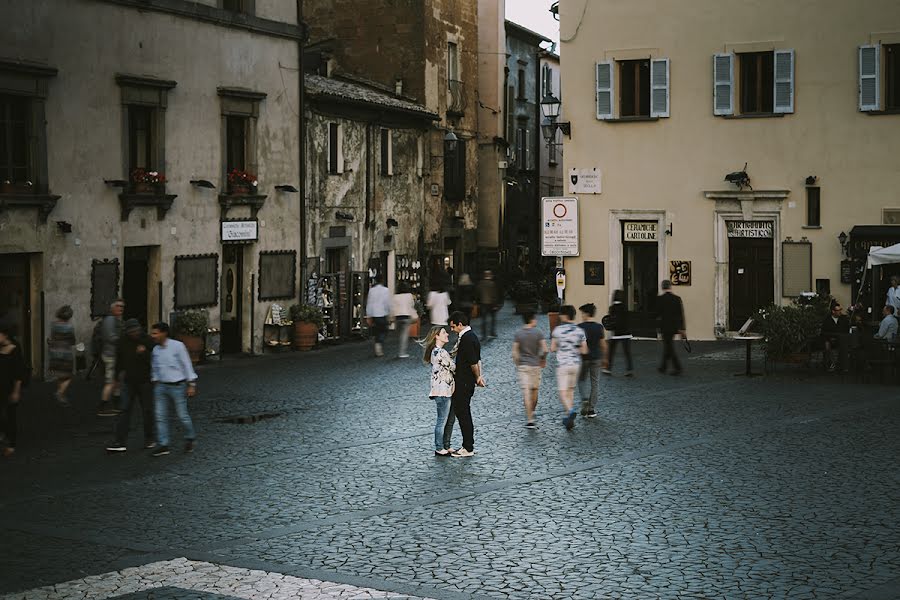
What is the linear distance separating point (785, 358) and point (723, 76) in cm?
905

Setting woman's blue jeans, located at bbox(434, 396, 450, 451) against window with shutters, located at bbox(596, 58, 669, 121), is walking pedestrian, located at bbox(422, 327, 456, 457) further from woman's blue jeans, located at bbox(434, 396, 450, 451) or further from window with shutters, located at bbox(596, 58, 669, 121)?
window with shutters, located at bbox(596, 58, 669, 121)

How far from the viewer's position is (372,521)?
12258 millimetres

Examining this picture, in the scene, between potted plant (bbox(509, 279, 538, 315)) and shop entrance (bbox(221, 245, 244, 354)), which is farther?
potted plant (bbox(509, 279, 538, 315))

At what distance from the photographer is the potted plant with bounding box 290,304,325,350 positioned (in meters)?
31.5

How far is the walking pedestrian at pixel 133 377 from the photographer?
1633cm

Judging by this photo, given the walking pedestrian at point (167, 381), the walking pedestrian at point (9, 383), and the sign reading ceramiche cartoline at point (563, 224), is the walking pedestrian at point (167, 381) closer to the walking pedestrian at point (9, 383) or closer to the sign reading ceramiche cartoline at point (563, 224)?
the walking pedestrian at point (9, 383)

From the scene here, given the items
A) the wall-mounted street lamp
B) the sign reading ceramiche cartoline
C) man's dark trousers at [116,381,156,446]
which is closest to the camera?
man's dark trousers at [116,381,156,446]

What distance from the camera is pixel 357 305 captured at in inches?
1387

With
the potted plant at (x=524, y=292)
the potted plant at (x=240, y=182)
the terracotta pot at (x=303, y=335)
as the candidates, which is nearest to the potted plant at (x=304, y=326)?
the terracotta pot at (x=303, y=335)

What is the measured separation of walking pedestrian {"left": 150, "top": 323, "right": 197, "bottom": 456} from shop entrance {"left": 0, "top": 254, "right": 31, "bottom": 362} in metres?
8.67

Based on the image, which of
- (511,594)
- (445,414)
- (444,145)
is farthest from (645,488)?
(444,145)

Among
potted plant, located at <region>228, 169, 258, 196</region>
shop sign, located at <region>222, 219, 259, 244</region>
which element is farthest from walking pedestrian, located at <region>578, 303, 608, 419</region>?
potted plant, located at <region>228, 169, 258, 196</region>

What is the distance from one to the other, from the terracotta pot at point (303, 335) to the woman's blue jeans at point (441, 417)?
1588 cm

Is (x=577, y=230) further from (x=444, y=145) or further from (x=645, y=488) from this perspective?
(x=645, y=488)
